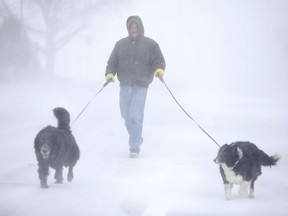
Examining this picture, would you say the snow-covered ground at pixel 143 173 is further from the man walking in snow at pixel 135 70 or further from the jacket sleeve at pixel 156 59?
the jacket sleeve at pixel 156 59

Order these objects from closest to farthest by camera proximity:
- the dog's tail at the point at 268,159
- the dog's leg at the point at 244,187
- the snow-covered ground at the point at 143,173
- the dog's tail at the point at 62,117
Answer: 1. the snow-covered ground at the point at 143,173
2. the dog's leg at the point at 244,187
3. the dog's tail at the point at 268,159
4. the dog's tail at the point at 62,117

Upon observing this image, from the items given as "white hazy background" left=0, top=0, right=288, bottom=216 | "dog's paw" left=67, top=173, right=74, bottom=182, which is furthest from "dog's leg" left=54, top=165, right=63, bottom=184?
"dog's paw" left=67, top=173, right=74, bottom=182

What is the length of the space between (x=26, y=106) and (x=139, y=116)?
434 inches

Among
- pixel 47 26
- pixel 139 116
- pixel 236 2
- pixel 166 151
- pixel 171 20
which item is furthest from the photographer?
pixel 236 2

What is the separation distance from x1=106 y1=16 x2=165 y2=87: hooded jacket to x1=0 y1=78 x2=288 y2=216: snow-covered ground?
4.70ft

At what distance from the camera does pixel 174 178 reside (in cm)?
827

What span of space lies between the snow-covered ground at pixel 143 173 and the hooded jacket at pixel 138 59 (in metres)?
1.43

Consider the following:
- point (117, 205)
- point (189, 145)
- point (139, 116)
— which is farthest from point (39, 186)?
point (189, 145)

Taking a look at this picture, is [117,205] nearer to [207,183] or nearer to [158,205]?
[158,205]

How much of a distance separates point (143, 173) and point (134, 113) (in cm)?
185

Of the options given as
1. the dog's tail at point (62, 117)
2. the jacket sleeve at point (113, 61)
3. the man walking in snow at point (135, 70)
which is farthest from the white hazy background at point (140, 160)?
the jacket sleeve at point (113, 61)

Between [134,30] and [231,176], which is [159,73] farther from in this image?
[231,176]

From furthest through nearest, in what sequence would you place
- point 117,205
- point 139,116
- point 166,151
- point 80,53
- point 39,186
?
point 80,53 < point 166,151 < point 139,116 < point 39,186 < point 117,205

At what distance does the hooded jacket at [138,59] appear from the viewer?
1020 centimetres
